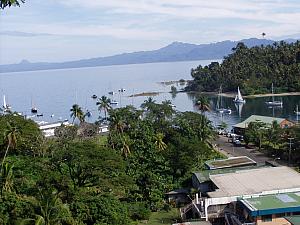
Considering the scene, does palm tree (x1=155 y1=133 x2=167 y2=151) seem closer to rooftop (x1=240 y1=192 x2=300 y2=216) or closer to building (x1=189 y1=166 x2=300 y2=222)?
building (x1=189 y1=166 x2=300 y2=222)

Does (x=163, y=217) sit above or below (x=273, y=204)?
below

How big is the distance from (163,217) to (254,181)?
6532 mm

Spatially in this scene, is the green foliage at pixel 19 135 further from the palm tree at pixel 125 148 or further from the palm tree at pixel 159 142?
the palm tree at pixel 159 142

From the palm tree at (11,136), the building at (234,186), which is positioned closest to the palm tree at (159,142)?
the building at (234,186)

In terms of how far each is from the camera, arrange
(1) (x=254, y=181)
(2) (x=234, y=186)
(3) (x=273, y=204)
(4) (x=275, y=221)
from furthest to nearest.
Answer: (1) (x=254, y=181) < (2) (x=234, y=186) < (3) (x=273, y=204) < (4) (x=275, y=221)

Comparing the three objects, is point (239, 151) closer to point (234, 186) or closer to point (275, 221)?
point (234, 186)

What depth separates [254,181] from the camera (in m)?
30.3

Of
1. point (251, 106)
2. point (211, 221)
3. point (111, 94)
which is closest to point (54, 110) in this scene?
point (111, 94)

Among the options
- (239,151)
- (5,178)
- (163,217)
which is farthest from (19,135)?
(239,151)

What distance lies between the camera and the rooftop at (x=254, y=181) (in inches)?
1121

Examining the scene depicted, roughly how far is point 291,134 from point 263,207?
18.6 m

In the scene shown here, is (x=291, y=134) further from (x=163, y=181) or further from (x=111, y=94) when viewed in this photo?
(x=111, y=94)

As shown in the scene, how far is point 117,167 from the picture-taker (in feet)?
96.9

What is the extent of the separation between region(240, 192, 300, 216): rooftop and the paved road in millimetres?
14528
